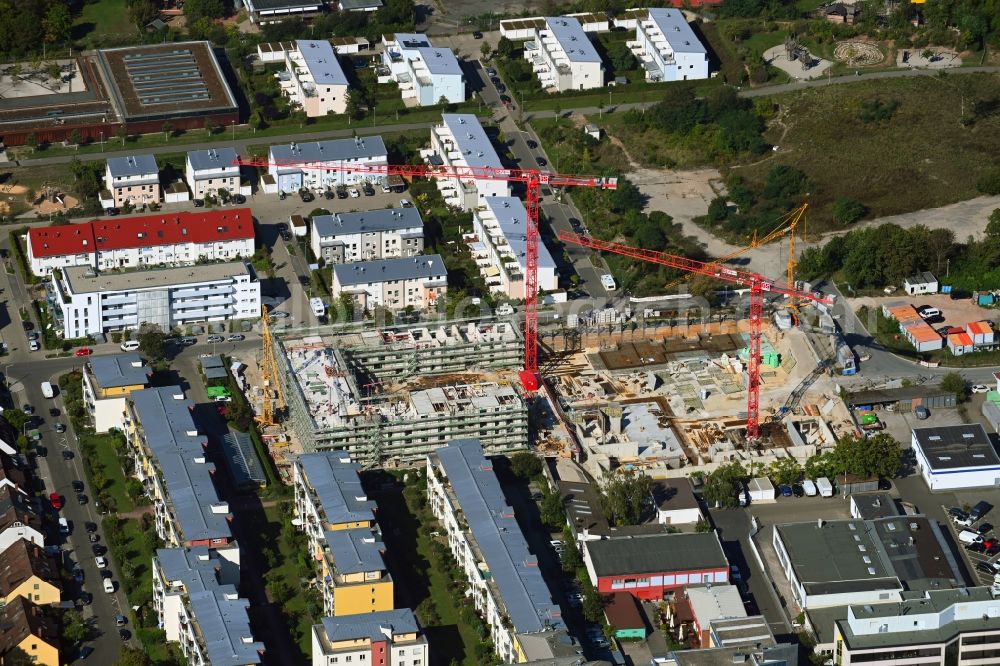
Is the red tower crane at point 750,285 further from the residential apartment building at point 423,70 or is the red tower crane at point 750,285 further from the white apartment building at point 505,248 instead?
the residential apartment building at point 423,70

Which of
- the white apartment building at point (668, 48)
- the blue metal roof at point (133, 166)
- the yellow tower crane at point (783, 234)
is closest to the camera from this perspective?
the yellow tower crane at point (783, 234)

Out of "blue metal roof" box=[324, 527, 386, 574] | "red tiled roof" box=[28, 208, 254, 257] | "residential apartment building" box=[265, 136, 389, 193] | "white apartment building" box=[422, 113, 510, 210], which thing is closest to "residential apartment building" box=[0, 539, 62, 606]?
"blue metal roof" box=[324, 527, 386, 574]

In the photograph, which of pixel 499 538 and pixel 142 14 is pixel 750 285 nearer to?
pixel 499 538

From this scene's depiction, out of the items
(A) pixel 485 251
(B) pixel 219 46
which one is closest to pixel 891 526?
(A) pixel 485 251

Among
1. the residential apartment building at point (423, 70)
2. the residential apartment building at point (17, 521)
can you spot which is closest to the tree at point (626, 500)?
the residential apartment building at point (17, 521)

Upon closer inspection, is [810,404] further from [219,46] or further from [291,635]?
[219,46]

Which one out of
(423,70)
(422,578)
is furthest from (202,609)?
(423,70)

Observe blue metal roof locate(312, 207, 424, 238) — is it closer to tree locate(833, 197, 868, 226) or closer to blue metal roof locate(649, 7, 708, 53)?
tree locate(833, 197, 868, 226)
